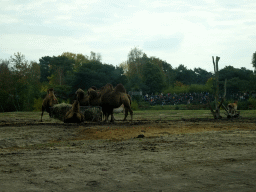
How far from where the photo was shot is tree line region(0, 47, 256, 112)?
40037 mm

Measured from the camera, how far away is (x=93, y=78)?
2485 inches

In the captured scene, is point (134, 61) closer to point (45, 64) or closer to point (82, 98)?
point (45, 64)

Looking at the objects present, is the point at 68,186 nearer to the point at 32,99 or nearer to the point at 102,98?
the point at 102,98

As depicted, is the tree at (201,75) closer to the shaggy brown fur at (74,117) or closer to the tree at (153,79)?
the tree at (153,79)

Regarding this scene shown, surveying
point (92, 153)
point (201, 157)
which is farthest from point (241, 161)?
point (92, 153)

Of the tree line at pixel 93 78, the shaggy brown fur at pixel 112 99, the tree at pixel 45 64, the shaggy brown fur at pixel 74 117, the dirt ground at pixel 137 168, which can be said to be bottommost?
the dirt ground at pixel 137 168

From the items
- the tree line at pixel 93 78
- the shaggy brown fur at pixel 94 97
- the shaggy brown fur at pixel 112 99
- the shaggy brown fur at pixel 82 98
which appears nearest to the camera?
the shaggy brown fur at pixel 112 99

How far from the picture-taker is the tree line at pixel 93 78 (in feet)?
131

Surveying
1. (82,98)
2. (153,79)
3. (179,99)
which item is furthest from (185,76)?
(82,98)

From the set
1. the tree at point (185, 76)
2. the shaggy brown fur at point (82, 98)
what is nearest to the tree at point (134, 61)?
the tree at point (185, 76)

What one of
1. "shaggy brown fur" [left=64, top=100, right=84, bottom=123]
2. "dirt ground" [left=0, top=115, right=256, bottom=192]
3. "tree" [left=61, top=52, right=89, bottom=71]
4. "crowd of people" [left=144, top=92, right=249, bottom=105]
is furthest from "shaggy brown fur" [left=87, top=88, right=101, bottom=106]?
"tree" [left=61, top=52, right=89, bottom=71]

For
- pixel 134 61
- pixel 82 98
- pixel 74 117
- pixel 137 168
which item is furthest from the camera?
pixel 134 61

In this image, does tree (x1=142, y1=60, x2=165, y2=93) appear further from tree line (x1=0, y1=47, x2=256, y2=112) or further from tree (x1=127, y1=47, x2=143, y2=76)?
tree (x1=127, y1=47, x2=143, y2=76)

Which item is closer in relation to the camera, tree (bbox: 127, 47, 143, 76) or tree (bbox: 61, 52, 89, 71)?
tree (bbox: 127, 47, 143, 76)
